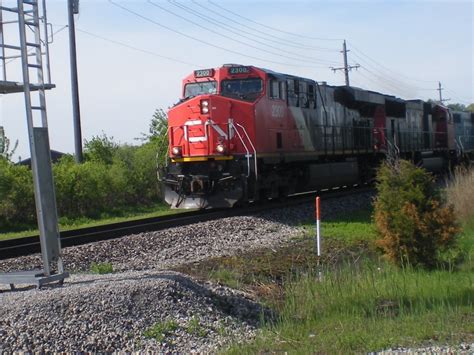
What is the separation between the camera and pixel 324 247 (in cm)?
1209

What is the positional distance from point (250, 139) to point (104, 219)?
290 inches

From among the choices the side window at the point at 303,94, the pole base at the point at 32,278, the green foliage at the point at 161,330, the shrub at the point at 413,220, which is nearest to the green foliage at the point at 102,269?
the pole base at the point at 32,278

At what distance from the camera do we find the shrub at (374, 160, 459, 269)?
927cm

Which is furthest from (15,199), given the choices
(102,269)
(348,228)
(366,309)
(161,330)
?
(366,309)

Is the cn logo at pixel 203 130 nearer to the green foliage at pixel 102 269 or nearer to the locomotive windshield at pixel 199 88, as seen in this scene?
the locomotive windshield at pixel 199 88

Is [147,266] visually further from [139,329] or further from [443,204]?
[443,204]

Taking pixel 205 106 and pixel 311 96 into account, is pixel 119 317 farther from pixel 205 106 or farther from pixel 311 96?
pixel 311 96

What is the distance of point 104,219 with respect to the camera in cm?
2162

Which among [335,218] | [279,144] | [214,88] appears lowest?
[335,218]

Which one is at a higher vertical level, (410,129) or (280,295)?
(410,129)

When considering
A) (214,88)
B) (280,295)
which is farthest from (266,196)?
(280,295)

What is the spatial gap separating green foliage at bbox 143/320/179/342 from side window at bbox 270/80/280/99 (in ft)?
39.7

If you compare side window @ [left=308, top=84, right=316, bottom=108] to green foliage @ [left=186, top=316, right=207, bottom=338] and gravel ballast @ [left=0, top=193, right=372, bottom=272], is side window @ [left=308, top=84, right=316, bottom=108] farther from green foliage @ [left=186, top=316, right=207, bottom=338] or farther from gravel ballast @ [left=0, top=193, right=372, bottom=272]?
green foliage @ [left=186, top=316, right=207, bottom=338]

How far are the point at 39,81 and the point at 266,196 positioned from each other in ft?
37.6
